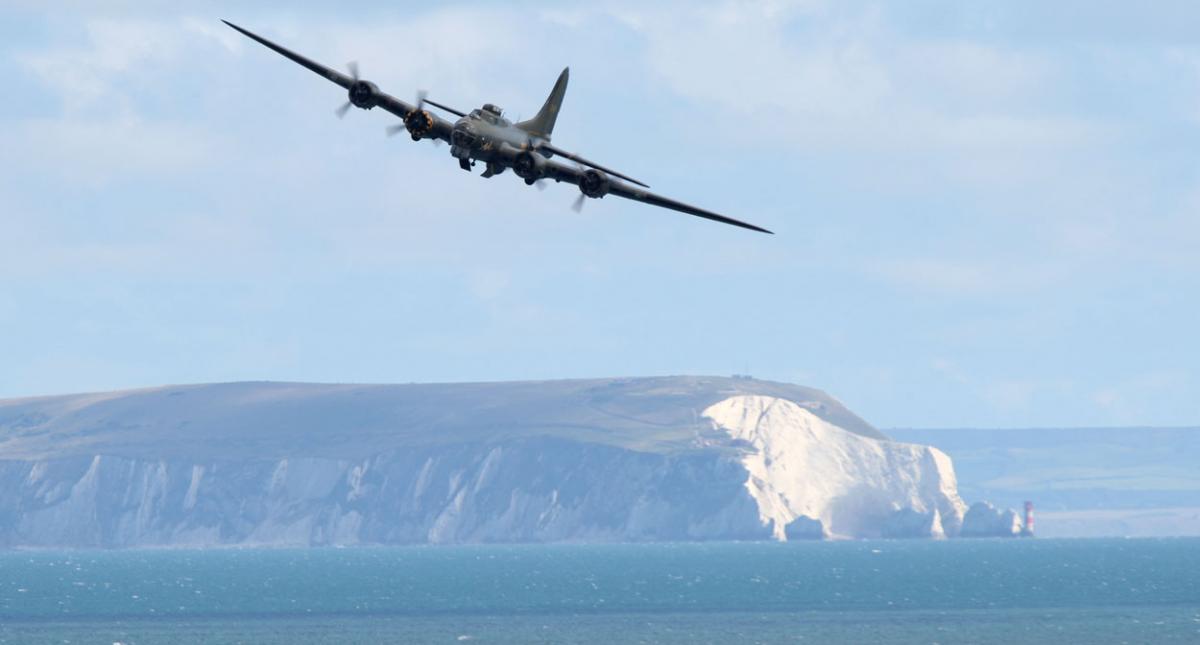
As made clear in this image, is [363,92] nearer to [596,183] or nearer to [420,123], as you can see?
[420,123]

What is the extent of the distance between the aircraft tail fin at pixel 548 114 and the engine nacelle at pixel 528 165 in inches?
161

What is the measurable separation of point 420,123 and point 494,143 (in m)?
3.57

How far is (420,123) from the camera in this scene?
83.5m

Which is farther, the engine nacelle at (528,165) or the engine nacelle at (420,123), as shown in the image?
the engine nacelle at (420,123)

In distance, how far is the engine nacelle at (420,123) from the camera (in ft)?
274

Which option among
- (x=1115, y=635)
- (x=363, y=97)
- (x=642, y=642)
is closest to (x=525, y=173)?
(x=363, y=97)

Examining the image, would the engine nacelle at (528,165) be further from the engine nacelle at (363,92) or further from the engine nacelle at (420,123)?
the engine nacelle at (363,92)

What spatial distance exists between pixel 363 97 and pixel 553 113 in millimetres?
8372

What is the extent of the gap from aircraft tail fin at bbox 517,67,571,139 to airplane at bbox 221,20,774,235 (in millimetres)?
342

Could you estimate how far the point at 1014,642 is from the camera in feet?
636

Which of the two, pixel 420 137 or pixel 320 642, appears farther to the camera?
pixel 320 642

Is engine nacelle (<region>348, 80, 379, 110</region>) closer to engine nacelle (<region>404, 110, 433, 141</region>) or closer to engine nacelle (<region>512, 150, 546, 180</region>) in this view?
engine nacelle (<region>404, 110, 433, 141</region>)

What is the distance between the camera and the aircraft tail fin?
86688 mm

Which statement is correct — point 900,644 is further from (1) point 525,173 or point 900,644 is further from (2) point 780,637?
(1) point 525,173
